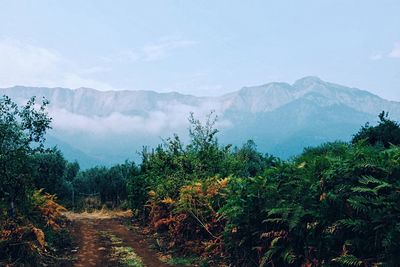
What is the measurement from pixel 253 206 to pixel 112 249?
759 cm

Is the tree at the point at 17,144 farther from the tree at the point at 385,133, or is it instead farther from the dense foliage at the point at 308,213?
the tree at the point at 385,133

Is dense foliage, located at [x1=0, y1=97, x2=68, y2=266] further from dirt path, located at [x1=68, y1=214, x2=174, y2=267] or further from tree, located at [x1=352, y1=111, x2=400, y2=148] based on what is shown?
tree, located at [x1=352, y1=111, x2=400, y2=148]

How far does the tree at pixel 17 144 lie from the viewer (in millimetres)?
13648

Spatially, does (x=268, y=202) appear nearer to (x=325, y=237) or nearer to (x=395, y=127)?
(x=325, y=237)

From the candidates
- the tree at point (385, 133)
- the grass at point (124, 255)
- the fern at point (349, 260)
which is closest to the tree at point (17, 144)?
the grass at point (124, 255)

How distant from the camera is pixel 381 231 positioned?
25.9 ft

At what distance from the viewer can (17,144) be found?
14.1 m

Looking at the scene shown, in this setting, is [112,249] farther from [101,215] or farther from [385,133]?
[101,215]

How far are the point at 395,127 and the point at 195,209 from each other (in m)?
16.8

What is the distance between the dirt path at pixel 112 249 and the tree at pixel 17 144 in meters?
3.15

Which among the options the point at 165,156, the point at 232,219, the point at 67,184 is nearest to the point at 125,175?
the point at 67,184

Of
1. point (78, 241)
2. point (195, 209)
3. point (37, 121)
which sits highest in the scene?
point (37, 121)

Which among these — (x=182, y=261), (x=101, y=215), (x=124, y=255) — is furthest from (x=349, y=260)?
(x=101, y=215)

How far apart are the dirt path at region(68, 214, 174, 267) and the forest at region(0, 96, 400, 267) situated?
936 mm
